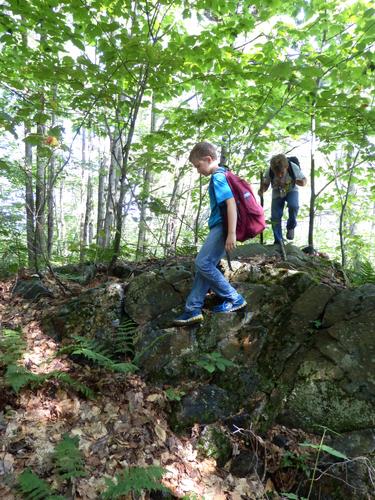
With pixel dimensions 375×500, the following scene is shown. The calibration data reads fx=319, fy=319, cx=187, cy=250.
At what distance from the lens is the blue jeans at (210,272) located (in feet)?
12.8

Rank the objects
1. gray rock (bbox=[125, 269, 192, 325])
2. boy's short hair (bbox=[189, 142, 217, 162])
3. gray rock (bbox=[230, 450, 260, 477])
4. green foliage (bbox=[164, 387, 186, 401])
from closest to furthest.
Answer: gray rock (bbox=[230, 450, 260, 477])
green foliage (bbox=[164, 387, 186, 401])
boy's short hair (bbox=[189, 142, 217, 162])
gray rock (bbox=[125, 269, 192, 325])

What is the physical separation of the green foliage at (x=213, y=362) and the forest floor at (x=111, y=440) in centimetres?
57

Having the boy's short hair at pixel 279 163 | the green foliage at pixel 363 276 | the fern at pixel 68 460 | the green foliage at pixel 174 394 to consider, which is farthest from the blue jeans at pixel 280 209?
the fern at pixel 68 460

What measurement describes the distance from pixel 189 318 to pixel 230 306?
57 cm

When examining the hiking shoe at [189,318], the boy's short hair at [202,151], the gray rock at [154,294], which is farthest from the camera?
the gray rock at [154,294]

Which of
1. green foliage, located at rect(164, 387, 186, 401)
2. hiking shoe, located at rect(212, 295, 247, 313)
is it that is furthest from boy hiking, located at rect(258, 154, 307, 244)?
green foliage, located at rect(164, 387, 186, 401)

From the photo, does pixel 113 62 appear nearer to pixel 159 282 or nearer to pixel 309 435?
pixel 159 282

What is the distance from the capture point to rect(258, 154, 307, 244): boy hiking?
5691 mm

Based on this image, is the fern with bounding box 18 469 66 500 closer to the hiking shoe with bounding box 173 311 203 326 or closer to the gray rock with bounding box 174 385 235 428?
the gray rock with bounding box 174 385 235 428

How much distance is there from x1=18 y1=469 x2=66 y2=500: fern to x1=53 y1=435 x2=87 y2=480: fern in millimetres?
166

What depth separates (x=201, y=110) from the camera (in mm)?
5738

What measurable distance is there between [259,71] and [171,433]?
4945 mm

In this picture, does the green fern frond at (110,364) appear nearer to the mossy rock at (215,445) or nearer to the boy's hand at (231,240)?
the mossy rock at (215,445)

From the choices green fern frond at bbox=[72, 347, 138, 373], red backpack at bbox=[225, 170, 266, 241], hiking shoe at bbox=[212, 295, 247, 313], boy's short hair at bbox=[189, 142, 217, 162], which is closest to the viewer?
green fern frond at bbox=[72, 347, 138, 373]
